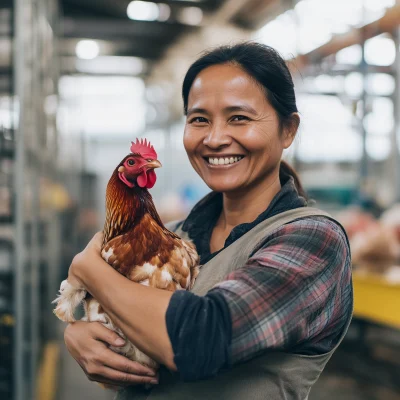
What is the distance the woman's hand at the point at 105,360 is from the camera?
3.67 feet

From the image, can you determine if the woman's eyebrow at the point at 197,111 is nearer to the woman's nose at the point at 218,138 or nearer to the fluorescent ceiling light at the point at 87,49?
the woman's nose at the point at 218,138

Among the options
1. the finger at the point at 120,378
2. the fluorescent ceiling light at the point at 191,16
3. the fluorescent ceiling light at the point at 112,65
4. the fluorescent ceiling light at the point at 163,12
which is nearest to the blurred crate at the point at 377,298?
the finger at the point at 120,378

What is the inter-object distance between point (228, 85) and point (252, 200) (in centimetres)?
31

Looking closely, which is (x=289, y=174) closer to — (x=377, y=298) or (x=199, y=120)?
(x=199, y=120)

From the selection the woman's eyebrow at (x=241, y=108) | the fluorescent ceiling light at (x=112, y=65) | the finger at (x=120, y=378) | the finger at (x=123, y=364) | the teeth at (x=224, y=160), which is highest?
the fluorescent ceiling light at (x=112, y=65)

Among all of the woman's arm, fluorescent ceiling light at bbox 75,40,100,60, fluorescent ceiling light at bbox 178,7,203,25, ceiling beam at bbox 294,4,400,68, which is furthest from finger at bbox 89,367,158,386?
fluorescent ceiling light at bbox 75,40,100,60

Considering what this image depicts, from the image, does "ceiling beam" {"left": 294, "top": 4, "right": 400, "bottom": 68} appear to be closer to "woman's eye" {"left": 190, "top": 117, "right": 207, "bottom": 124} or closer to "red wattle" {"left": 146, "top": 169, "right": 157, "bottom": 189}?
"woman's eye" {"left": 190, "top": 117, "right": 207, "bottom": 124}

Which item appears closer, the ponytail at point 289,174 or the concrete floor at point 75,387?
the ponytail at point 289,174

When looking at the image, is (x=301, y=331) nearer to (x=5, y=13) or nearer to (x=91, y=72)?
(x=5, y=13)

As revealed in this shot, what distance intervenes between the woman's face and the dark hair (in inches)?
0.7

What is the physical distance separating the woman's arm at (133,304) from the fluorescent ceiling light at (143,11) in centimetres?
707

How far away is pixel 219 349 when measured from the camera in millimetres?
964

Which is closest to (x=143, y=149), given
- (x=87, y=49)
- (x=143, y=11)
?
(x=143, y=11)

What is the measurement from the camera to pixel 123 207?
120 cm
